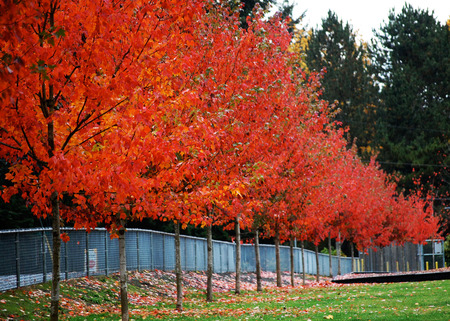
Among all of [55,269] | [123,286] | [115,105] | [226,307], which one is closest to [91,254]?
[226,307]

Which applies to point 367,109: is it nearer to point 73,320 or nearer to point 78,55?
point 73,320

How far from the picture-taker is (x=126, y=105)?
8.41 m

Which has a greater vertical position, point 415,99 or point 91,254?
point 415,99

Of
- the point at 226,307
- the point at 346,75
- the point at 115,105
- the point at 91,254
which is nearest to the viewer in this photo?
the point at 115,105

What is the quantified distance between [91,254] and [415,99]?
42.6 m

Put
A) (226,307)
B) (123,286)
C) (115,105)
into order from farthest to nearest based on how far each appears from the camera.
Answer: (226,307)
(123,286)
(115,105)

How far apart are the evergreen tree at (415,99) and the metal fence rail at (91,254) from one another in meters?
24.0

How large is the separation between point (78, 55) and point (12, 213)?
1536 cm

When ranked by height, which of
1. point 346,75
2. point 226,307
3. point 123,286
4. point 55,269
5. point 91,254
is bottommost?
point 226,307

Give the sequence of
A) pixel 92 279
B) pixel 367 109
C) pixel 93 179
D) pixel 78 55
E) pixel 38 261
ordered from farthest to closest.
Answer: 1. pixel 367 109
2. pixel 92 279
3. pixel 38 261
4. pixel 93 179
5. pixel 78 55

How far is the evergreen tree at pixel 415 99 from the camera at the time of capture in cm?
5151

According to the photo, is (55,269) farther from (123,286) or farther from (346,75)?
(346,75)

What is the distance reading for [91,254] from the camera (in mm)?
19922

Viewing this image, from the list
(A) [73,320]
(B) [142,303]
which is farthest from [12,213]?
(A) [73,320]
